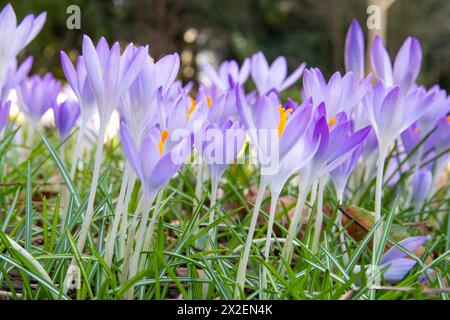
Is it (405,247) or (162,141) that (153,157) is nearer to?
(162,141)

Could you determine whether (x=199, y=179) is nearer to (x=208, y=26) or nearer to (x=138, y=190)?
(x=138, y=190)

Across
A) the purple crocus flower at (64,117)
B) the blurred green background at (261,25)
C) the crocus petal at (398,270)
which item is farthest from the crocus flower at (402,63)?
the blurred green background at (261,25)

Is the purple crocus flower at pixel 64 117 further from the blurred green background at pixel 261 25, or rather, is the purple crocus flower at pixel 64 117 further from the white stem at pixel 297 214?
the blurred green background at pixel 261 25

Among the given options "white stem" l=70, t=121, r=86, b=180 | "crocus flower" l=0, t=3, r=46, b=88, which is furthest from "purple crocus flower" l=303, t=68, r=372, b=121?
"crocus flower" l=0, t=3, r=46, b=88

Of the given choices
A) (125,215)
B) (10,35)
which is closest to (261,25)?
A: (10,35)

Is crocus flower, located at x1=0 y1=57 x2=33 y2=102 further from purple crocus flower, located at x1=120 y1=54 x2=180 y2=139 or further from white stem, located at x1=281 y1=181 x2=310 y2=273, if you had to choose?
white stem, located at x1=281 y1=181 x2=310 y2=273
